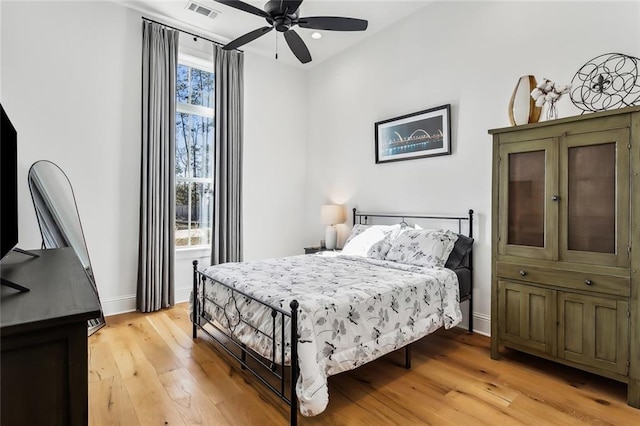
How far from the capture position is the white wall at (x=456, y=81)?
2662 mm

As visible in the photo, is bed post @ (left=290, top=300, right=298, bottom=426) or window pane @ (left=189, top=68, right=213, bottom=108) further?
window pane @ (left=189, top=68, right=213, bottom=108)

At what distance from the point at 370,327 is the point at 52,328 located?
1.67m

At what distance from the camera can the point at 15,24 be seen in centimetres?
311

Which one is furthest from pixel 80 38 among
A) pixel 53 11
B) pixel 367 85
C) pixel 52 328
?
pixel 52 328

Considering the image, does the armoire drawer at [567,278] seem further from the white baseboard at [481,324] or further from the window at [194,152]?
the window at [194,152]

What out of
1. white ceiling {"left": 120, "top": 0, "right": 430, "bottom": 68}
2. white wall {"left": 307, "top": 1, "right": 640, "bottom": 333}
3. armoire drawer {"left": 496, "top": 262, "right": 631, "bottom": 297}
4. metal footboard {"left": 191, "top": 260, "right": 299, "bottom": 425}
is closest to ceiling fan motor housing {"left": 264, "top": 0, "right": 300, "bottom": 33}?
white ceiling {"left": 120, "top": 0, "right": 430, "bottom": 68}

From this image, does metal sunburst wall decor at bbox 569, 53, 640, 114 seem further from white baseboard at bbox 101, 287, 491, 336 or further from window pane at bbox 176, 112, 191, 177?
window pane at bbox 176, 112, 191, 177

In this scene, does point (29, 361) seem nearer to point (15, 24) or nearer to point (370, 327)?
point (370, 327)

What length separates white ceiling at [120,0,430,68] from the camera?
360 cm

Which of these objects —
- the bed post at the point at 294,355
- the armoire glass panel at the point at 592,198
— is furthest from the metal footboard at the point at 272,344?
the armoire glass panel at the point at 592,198

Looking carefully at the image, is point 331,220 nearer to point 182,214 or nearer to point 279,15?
point 182,214

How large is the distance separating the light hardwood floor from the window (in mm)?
1709

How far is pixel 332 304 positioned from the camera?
1998mm

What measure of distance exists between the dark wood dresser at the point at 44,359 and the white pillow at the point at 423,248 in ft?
8.47
